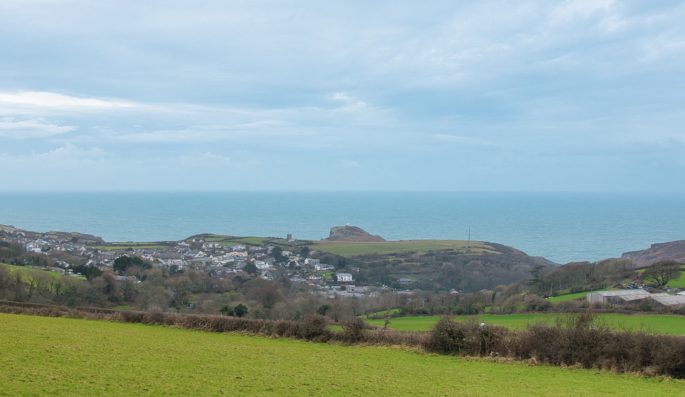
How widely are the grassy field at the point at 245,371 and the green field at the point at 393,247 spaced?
221 ft

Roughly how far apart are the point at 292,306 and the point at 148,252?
46727mm

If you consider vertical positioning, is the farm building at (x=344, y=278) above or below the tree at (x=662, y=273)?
below

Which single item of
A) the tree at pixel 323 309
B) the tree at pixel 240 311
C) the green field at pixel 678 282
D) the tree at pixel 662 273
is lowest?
the tree at pixel 323 309

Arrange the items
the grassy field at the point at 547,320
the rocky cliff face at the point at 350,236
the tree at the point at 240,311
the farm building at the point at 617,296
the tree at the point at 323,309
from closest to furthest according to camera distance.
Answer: the grassy field at the point at 547,320 < the tree at the point at 240,311 < the farm building at the point at 617,296 < the tree at the point at 323,309 < the rocky cliff face at the point at 350,236

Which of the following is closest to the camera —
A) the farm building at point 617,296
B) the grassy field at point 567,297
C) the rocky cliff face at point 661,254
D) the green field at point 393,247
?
the farm building at point 617,296

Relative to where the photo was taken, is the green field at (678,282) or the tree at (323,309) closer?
the tree at (323,309)

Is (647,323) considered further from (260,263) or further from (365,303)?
(260,263)

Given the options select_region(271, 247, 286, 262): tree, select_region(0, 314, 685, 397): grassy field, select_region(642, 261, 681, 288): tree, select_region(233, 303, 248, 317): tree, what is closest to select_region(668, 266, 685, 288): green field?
select_region(642, 261, 681, 288): tree

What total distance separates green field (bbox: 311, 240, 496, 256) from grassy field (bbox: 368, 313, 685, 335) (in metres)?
50.7

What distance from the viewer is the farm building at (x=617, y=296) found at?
1422 inches

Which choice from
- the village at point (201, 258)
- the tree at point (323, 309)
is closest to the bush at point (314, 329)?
the tree at point (323, 309)

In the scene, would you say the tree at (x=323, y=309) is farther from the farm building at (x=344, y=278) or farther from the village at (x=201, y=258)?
the farm building at (x=344, y=278)

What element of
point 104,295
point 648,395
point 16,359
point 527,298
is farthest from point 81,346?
point 527,298

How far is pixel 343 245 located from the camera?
98.8 metres
